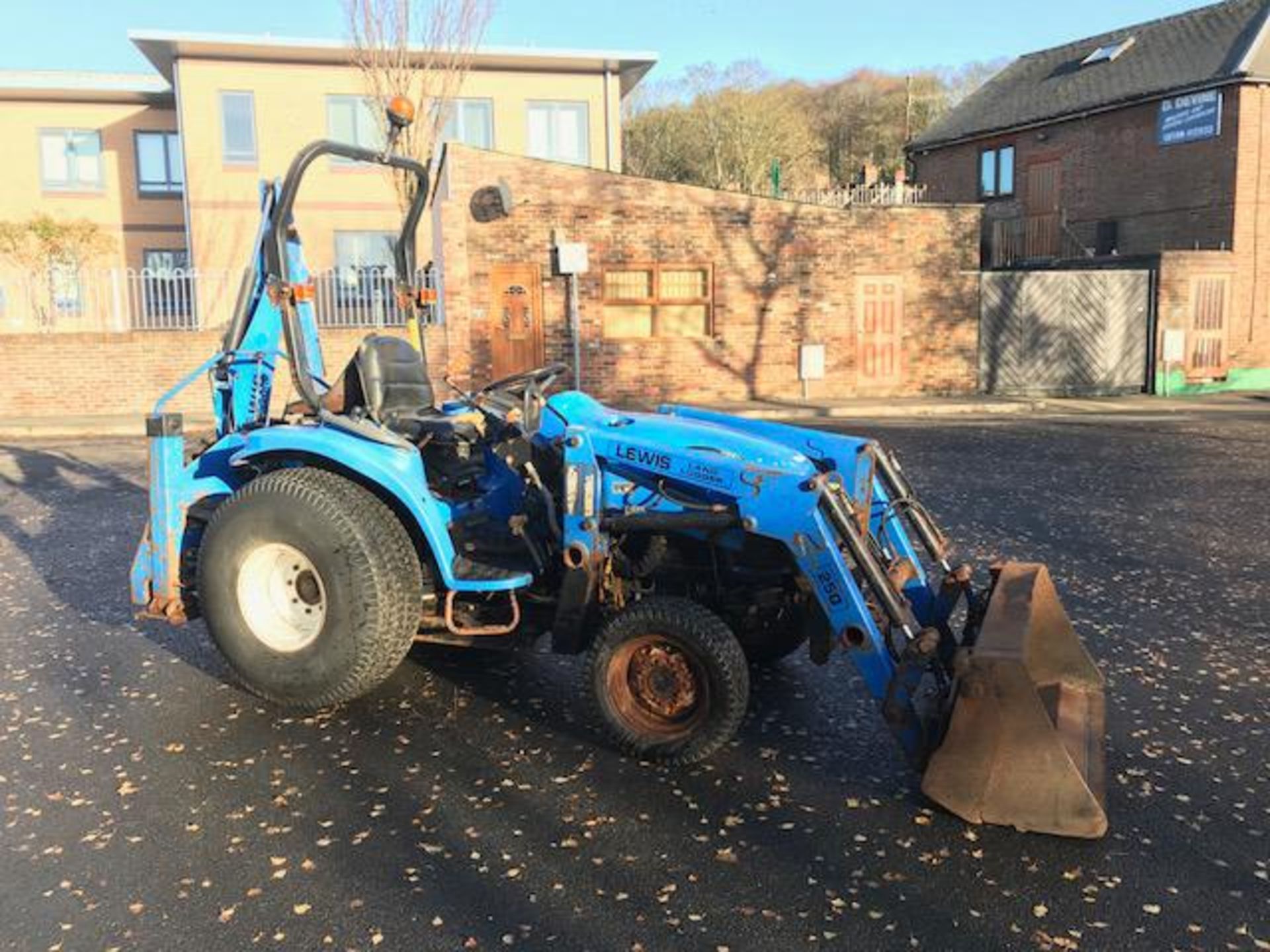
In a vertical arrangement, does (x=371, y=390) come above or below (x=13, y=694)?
above

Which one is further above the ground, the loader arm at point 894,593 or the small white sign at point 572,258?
the small white sign at point 572,258

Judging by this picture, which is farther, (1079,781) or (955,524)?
(955,524)

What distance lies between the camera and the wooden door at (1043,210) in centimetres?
2772

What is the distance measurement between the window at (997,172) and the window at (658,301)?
13.6 meters

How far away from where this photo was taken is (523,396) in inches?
177

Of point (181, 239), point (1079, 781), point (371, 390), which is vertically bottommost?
point (1079, 781)

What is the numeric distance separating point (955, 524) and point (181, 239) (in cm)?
2984

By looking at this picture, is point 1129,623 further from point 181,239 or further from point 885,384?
point 181,239

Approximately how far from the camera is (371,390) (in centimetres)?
482

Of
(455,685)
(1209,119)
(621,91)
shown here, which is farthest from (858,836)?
(621,91)

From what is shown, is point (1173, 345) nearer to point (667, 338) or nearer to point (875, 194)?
point (667, 338)

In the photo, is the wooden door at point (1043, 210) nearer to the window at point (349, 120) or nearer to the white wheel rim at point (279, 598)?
the window at point (349, 120)

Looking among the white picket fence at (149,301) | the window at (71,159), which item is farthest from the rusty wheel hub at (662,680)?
the window at (71,159)

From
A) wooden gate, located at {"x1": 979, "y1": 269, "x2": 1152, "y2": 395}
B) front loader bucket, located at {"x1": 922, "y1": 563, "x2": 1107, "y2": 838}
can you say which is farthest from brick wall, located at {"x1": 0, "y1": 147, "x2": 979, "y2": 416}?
front loader bucket, located at {"x1": 922, "y1": 563, "x2": 1107, "y2": 838}
